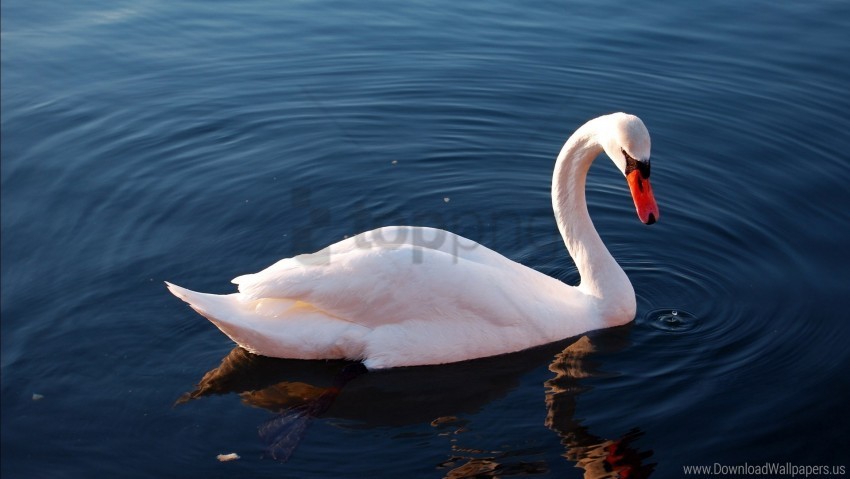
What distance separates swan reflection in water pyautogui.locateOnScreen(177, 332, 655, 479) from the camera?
24.0 feet

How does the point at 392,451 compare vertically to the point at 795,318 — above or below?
below

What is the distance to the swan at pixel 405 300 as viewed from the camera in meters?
8.24

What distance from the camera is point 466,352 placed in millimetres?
8539

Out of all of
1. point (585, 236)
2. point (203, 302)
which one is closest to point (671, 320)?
point (585, 236)

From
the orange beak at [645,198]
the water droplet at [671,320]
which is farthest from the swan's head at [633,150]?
the water droplet at [671,320]

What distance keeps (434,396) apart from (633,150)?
2628 mm

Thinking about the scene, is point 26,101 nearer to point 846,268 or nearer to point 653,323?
point 653,323

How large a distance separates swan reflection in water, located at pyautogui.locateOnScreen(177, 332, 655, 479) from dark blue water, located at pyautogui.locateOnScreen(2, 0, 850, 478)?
3 centimetres

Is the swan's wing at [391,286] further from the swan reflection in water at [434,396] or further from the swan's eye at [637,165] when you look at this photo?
the swan's eye at [637,165]

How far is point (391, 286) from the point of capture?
27.1 ft

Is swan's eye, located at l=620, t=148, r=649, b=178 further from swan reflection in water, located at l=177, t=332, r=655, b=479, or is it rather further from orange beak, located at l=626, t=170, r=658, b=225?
swan reflection in water, located at l=177, t=332, r=655, b=479

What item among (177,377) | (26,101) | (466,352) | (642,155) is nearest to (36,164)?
(26,101)

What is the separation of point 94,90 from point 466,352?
8.37 meters

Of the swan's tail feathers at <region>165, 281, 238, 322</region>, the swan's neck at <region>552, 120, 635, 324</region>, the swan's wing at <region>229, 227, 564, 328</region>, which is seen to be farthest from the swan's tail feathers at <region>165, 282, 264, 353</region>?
the swan's neck at <region>552, 120, 635, 324</region>
